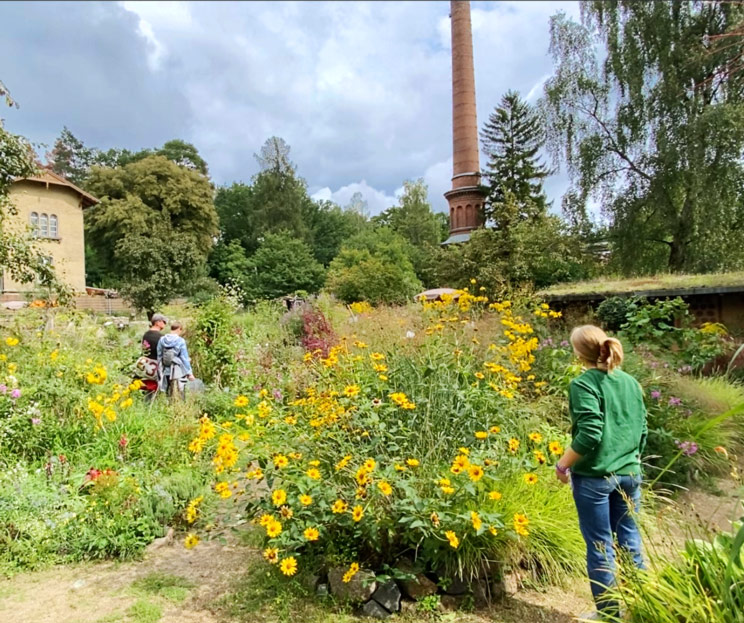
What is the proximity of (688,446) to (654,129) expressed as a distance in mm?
14334

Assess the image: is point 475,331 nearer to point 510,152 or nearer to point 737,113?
point 737,113

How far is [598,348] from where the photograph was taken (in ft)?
8.10

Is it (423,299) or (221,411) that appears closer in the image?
(423,299)

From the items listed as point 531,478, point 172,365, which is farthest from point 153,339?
point 531,478

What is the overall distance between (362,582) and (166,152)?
156 ft

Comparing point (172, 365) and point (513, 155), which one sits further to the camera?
point (513, 155)

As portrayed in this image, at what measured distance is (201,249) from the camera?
114 feet

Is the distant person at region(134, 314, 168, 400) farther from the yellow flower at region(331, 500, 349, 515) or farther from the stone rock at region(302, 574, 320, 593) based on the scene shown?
the yellow flower at region(331, 500, 349, 515)

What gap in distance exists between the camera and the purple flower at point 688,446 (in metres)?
4.12

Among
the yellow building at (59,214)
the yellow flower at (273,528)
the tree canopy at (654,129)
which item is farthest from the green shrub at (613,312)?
the yellow building at (59,214)

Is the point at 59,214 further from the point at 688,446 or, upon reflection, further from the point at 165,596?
the point at 688,446

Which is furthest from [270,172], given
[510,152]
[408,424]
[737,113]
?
[408,424]

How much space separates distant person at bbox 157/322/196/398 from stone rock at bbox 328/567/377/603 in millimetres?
4141

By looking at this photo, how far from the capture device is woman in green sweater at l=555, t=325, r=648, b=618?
232 centimetres
